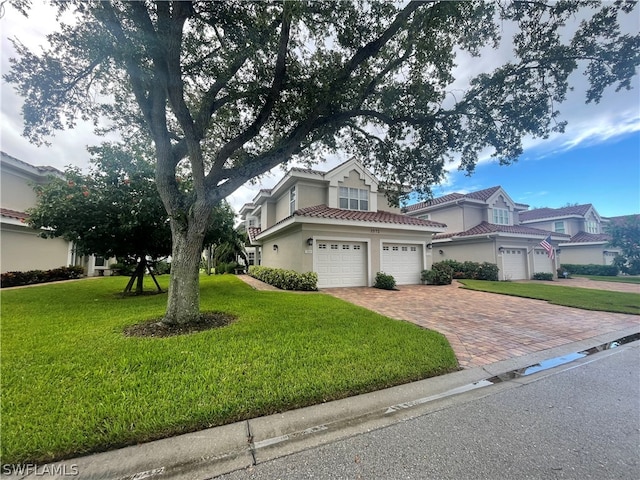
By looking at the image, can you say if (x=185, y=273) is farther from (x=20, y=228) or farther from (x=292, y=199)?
(x=20, y=228)

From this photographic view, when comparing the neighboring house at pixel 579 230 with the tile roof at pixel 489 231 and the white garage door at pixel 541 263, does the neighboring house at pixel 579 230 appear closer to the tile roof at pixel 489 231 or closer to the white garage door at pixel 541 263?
the white garage door at pixel 541 263

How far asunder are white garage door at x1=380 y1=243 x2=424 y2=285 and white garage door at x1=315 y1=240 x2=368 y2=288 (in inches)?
52.7

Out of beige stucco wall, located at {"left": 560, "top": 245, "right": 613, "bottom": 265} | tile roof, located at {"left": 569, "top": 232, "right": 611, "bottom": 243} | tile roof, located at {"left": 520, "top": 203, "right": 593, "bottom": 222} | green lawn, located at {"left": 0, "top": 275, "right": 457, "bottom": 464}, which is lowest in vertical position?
green lawn, located at {"left": 0, "top": 275, "right": 457, "bottom": 464}

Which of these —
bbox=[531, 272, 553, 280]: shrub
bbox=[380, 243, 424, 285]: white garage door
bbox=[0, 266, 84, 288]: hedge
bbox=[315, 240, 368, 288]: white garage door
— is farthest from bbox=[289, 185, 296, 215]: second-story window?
bbox=[531, 272, 553, 280]: shrub

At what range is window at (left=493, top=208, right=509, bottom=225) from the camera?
2095 centimetres

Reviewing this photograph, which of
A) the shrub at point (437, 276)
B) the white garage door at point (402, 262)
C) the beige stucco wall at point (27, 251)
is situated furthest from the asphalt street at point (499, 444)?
the beige stucco wall at point (27, 251)

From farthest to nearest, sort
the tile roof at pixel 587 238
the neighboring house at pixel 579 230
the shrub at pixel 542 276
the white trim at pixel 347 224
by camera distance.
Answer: the neighboring house at pixel 579 230 → the tile roof at pixel 587 238 → the shrub at pixel 542 276 → the white trim at pixel 347 224

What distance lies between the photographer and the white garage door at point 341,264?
13.0 meters

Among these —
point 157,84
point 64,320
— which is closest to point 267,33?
point 157,84

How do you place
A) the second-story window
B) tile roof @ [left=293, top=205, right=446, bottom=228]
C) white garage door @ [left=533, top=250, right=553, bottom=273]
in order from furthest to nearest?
white garage door @ [left=533, top=250, right=553, bottom=273], the second-story window, tile roof @ [left=293, top=205, right=446, bottom=228]

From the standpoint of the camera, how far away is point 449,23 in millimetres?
5688

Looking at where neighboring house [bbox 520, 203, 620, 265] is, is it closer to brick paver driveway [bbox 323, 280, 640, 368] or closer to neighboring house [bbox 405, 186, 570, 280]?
neighboring house [bbox 405, 186, 570, 280]

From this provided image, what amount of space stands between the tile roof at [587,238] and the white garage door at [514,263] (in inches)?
416

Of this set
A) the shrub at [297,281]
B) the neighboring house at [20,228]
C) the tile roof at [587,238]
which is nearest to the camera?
the shrub at [297,281]
